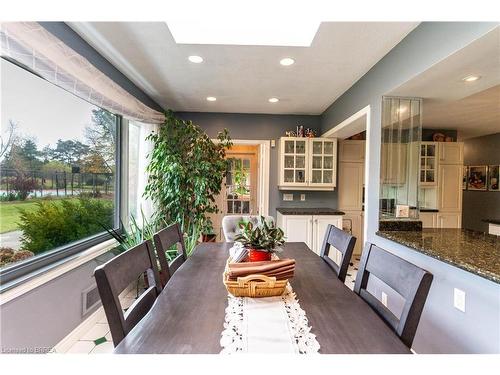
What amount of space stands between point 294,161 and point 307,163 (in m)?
0.20

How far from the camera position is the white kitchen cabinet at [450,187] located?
4.25 m

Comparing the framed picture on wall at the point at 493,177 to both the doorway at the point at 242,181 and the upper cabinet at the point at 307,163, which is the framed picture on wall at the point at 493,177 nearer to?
the upper cabinet at the point at 307,163

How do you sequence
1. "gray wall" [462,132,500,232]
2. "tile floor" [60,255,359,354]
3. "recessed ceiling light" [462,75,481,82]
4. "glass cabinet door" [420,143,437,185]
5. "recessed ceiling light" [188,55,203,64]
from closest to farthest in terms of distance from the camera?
"recessed ceiling light" [462,75,481,82] → "tile floor" [60,255,359,354] → "recessed ceiling light" [188,55,203,64] → "glass cabinet door" [420,143,437,185] → "gray wall" [462,132,500,232]

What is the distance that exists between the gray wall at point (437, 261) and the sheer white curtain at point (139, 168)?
8.59ft

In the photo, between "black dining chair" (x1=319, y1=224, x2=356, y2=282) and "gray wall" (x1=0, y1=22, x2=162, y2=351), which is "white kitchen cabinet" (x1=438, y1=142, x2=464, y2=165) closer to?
"black dining chair" (x1=319, y1=224, x2=356, y2=282)

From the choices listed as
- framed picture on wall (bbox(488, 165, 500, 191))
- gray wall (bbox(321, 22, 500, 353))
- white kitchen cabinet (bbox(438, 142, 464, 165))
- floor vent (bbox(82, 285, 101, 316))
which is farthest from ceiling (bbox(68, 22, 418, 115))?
framed picture on wall (bbox(488, 165, 500, 191))

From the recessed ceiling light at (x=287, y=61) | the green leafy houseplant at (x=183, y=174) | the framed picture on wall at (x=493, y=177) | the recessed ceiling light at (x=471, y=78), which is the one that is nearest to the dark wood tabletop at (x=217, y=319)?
the recessed ceiling light at (x=471, y=78)

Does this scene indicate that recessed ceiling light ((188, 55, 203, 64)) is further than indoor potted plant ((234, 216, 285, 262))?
Yes

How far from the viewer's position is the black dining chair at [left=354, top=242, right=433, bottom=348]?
93 cm

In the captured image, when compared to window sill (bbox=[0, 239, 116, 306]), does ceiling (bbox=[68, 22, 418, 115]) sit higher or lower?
higher

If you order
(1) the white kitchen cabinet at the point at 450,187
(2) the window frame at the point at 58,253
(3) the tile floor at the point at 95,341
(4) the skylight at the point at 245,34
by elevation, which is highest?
(4) the skylight at the point at 245,34

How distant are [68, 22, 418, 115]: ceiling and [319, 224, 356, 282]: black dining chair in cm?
142

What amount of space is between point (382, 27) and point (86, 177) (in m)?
2.75
